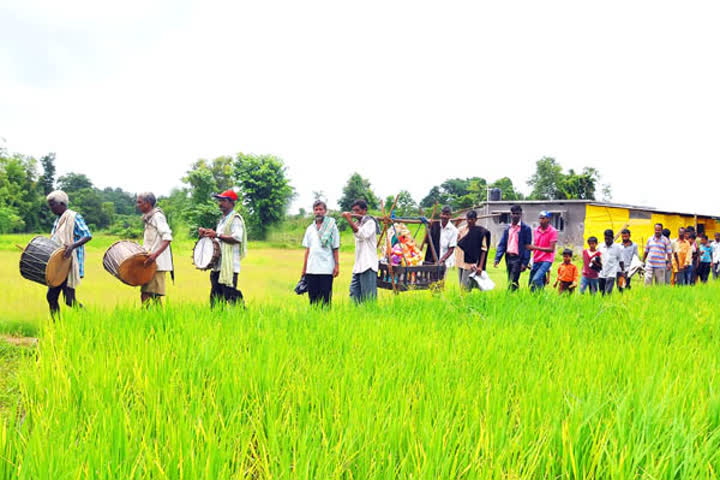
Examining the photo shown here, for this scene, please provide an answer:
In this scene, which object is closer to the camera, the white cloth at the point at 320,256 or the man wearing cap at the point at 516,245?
the white cloth at the point at 320,256

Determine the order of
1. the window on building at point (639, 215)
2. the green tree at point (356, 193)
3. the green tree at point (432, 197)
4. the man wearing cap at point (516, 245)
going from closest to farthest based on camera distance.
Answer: the man wearing cap at point (516, 245), the window on building at point (639, 215), the green tree at point (356, 193), the green tree at point (432, 197)

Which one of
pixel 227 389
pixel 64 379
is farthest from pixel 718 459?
pixel 64 379

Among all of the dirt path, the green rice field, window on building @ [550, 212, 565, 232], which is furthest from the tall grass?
window on building @ [550, 212, 565, 232]

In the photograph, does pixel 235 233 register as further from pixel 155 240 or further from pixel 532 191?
pixel 532 191

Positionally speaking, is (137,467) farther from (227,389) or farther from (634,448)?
(634,448)

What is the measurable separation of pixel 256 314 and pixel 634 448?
2.62 meters

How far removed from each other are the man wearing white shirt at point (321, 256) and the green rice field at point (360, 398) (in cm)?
161

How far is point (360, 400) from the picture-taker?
1661mm

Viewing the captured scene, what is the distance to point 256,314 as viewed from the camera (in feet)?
11.3

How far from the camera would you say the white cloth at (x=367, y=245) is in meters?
5.16

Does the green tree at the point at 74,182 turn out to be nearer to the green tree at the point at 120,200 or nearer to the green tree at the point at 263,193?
the green tree at the point at 120,200

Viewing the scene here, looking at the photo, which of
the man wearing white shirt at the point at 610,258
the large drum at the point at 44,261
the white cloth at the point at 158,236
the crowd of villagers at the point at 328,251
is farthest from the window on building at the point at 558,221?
the large drum at the point at 44,261

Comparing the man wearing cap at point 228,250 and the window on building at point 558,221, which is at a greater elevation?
the window on building at point 558,221

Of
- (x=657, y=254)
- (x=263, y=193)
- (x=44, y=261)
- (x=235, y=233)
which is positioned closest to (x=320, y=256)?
(x=235, y=233)
